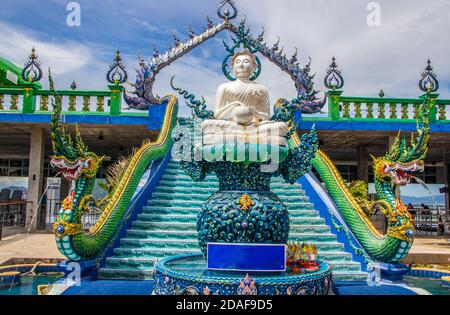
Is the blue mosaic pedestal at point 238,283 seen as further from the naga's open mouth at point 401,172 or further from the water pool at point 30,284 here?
the water pool at point 30,284

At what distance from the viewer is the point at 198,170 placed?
503 cm

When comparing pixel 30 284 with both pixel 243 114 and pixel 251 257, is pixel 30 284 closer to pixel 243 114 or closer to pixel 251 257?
pixel 251 257

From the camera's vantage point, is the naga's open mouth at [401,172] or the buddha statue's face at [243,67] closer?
the buddha statue's face at [243,67]

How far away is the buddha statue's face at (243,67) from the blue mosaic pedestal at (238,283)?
2.36 metres

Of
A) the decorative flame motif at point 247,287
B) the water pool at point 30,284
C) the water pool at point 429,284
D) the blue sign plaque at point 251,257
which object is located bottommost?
the water pool at point 429,284

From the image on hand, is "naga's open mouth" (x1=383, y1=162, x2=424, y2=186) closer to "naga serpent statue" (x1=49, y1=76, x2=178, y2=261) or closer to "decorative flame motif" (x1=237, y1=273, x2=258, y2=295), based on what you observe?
"decorative flame motif" (x1=237, y1=273, x2=258, y2=295)

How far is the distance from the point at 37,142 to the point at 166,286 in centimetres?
996

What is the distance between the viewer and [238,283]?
401 centimetres

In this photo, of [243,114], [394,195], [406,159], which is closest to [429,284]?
[394,195]

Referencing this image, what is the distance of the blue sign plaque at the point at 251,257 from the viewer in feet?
14.2

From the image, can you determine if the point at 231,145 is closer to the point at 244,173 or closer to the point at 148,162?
the point at 244,173

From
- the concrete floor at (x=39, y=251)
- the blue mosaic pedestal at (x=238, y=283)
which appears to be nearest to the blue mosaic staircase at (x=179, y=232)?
the concrete floor at (x=39, y=251)

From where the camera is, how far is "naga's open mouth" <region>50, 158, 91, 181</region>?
5.45 m
